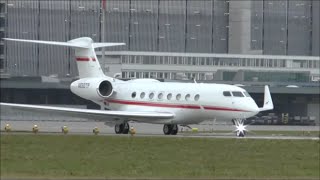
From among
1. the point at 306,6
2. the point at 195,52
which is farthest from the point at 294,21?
the point at 195,52

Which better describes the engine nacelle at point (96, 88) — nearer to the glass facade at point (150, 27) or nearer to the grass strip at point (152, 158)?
the grass strip at point (152, 158)

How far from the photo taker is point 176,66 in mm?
128250

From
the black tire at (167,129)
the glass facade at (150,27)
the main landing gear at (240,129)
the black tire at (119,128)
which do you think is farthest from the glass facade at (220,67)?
the main landing gear at (240,129)

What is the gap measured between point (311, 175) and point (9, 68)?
99788mm

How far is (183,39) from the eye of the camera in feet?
443

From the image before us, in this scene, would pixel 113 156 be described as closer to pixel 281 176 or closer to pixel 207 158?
pixel 207 158

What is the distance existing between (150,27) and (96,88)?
73.0 metres

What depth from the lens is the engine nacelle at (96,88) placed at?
6038 centimetres

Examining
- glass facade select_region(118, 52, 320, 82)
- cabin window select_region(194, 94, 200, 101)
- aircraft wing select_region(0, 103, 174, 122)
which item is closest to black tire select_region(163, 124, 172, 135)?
aircraft wing select_region(0, 103, 174, 122)

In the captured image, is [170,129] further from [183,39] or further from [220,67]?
[183,39]

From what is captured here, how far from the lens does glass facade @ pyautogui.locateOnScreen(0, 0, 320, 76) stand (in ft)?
415

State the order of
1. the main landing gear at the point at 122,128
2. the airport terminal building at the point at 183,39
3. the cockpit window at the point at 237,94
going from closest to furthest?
1. the cockpit window at the point at 237,94
2. the main landing gear at the point at 122,128
3. the airport terminal building at the point at 183,39

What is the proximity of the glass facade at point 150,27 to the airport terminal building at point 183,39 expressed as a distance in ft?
0.48

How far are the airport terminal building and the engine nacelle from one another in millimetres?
54643
